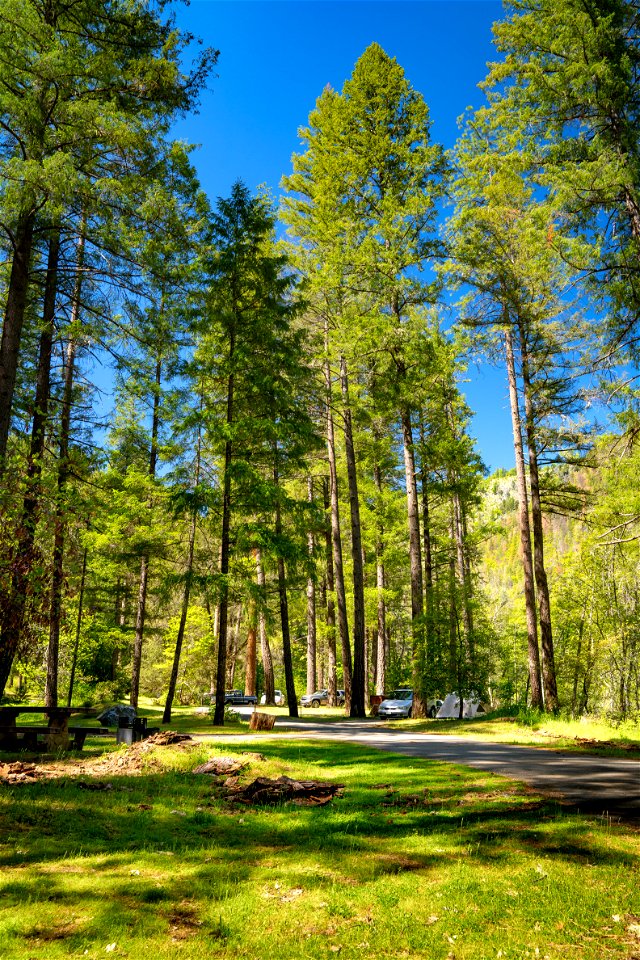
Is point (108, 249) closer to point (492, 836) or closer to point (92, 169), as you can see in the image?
point (92, 169)

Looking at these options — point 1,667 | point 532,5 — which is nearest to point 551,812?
point 1,667

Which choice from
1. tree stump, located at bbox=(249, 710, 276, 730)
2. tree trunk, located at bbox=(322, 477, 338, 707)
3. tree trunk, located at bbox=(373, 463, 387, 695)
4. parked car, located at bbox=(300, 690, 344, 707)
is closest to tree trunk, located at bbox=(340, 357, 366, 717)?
tree stump, located at bbox=(249, 710, 276, 730)

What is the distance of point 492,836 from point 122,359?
9.82 metres

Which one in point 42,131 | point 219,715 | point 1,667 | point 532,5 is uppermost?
point 532,5

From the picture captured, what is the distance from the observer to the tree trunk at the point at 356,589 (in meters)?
18.6

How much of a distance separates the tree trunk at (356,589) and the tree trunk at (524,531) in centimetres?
516

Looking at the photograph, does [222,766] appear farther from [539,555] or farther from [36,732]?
[539,555]

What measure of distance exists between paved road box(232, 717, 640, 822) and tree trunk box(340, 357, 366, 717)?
16.3ft

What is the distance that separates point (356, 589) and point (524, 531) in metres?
5.59

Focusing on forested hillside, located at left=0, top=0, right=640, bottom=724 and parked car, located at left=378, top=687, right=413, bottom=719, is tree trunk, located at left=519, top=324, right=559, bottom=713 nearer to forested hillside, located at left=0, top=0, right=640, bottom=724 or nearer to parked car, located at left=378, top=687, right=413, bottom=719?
forested hillside, located at left=0, top=0, right=640, bottom=724

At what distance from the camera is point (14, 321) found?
9789 mm

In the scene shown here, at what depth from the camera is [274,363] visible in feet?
53.9

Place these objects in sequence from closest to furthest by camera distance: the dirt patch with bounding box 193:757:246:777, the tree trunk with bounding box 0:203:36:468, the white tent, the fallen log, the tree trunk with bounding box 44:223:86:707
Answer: the fallen log < the dirt patch with bounding box 193:757:246:777 < the tree trunk with bounding box 0:203:36:468 < the tree trunk with bounding box 44:223:86:707 < the white tent

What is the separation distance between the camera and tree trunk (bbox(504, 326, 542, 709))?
15492 mm
